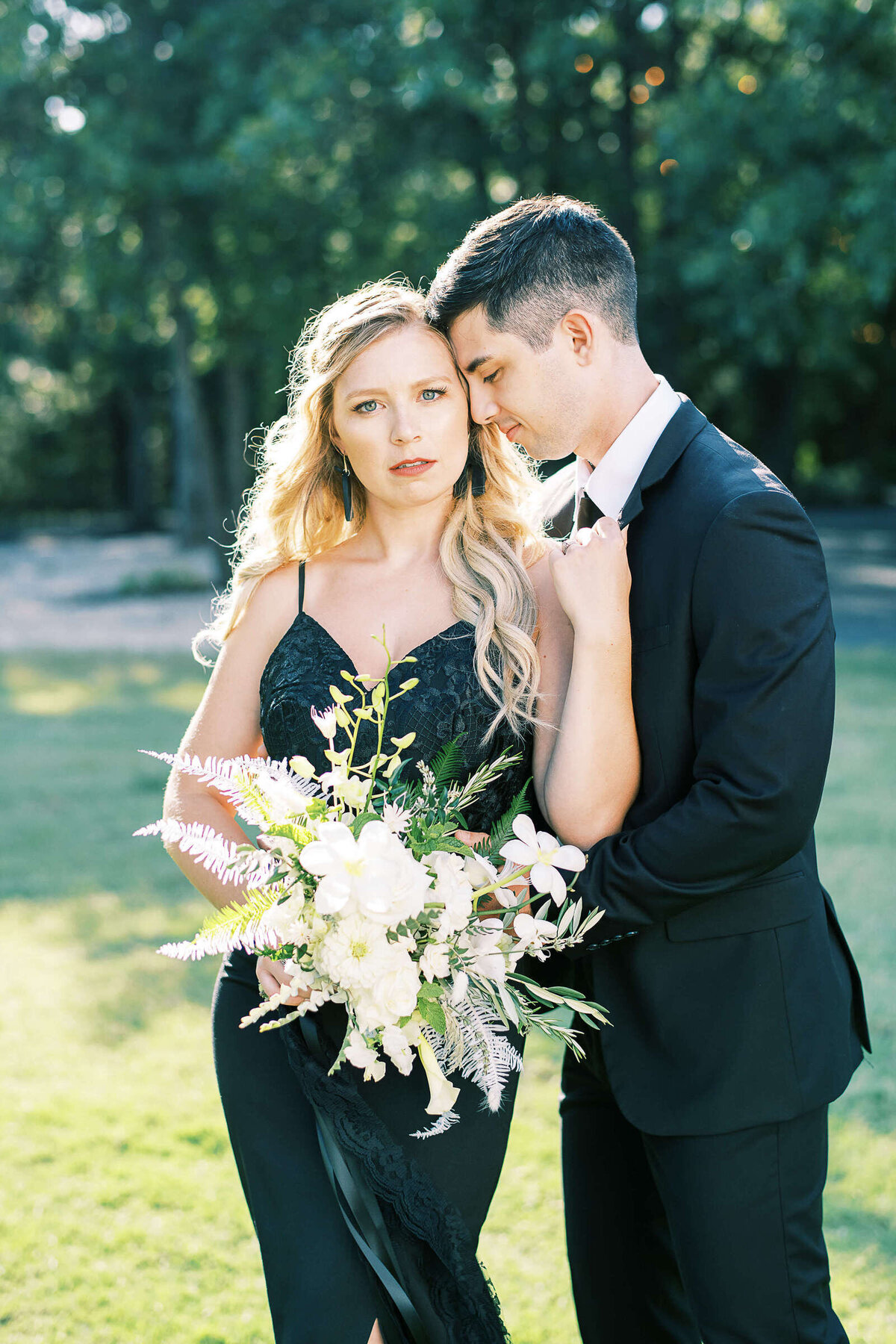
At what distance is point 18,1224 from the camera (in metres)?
4.17

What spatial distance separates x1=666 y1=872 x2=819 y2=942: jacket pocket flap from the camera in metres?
2.48

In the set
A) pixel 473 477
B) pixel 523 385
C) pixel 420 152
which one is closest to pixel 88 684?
pixel 420 152

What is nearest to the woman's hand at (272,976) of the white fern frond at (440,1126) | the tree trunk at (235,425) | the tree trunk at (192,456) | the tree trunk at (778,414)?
the white fern frond at (440,1126)

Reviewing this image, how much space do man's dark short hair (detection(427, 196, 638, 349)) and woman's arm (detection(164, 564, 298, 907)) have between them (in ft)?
2.91

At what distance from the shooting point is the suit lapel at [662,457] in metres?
2.51

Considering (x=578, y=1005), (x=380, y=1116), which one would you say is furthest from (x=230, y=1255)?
(x=578, y=1005)

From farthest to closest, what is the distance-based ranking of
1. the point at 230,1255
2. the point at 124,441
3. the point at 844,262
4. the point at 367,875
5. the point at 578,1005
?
the point at 124,441 → the point at 844,262 → the point at 230,1255 → the point at 578,1005 → the point at 367,875

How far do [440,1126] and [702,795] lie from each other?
0.84m

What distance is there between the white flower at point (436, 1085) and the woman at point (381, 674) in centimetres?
19

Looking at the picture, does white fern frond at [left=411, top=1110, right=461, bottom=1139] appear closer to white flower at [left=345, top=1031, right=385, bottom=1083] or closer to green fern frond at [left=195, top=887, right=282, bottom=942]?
white flower at [left=345, top=1031, right=385, bottom=1083]

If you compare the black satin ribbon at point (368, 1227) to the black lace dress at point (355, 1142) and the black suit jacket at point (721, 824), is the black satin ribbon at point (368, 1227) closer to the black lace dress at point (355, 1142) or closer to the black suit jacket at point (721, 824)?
the black lace dress at point (355, 1142)

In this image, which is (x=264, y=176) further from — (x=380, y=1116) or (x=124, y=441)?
(x=124, y=441)

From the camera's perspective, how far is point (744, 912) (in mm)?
2486

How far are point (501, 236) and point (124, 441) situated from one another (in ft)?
156
